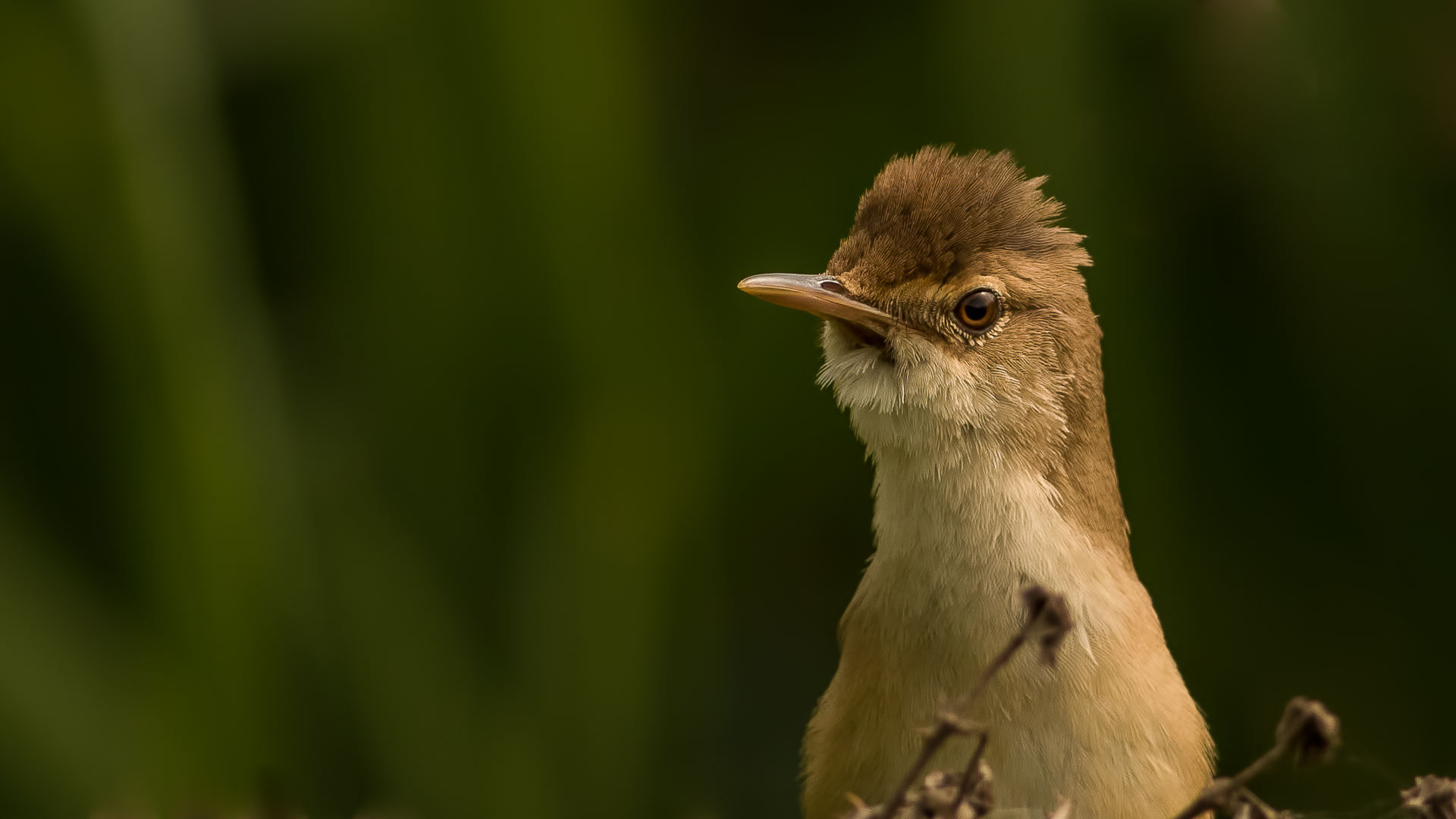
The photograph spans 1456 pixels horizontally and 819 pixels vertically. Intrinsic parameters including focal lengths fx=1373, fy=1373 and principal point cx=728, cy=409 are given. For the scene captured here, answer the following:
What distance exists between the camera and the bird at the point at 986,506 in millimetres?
1680

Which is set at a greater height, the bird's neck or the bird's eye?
the bird's eye

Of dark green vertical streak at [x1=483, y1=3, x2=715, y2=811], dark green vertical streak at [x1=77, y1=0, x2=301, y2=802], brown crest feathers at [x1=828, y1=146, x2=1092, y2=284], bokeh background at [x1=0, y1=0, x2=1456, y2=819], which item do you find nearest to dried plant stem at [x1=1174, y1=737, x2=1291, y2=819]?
brown crest feathers at [x1=828, y1=146, x2=1092, y2=284]

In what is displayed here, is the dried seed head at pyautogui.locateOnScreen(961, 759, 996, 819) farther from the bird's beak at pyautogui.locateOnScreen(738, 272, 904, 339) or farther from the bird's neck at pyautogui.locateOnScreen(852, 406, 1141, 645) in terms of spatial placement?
the bird's beak at pyautogui.locateOnScreen(738, 272, 904, 339)

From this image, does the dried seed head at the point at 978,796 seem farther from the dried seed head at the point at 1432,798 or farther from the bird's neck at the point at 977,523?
the bird's neck at the point at 977,523

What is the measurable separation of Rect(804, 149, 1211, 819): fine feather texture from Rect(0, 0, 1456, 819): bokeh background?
0.66 meters

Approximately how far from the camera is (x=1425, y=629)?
2.54 m

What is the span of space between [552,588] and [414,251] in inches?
27.7

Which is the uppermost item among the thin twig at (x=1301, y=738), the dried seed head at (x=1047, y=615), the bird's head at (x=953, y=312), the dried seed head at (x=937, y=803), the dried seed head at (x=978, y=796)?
the bird's head at (x=953, y=312)

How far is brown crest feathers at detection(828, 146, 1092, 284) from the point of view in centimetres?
179

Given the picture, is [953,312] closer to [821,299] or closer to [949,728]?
[821,299]

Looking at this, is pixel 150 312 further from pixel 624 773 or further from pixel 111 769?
pixel 624 773

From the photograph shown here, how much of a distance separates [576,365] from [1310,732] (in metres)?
1.78

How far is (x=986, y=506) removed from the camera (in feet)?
5.71

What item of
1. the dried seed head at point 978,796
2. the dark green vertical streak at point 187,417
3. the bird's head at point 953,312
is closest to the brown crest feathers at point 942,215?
the bird's head at point 953,312
